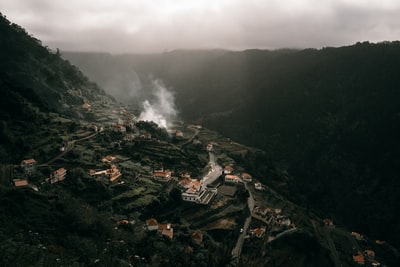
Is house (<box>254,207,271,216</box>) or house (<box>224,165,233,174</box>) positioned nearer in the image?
house (<box>254,207,271,216</box>)

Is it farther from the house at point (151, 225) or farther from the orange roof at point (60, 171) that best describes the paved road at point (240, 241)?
the orange roof at point (60, 171)

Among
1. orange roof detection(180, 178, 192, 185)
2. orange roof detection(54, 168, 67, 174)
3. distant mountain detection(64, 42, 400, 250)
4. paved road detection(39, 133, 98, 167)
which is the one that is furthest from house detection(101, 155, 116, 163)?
distant mountain detection(64, 42, 400, 250)

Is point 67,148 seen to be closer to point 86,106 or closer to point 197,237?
point 197,237

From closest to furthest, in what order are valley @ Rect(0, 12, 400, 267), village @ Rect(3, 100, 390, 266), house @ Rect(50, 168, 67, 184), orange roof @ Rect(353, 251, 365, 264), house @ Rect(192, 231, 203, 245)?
valley @ Rect(0, 12, 400, 267) → house @ Rect(192, 231, 203, 245) → village @ Rect(3, 100, 390, 266) → house @ Rect(50, 168, 67, 184) → orange roof @ Rect(353, 251, 365, 264)

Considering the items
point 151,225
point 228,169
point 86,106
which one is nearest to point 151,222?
point 151,225

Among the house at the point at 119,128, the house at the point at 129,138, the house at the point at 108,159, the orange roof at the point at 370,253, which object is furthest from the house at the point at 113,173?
the orange roof at the point at 370,253

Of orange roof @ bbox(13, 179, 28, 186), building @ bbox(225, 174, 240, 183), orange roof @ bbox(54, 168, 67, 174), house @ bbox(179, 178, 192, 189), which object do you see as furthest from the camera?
building @ bbox(225, 174, 240, 183)

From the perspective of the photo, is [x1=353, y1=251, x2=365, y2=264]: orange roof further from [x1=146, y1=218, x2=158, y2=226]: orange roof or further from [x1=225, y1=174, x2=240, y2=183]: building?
[x1=146, y1=218, x2=158, y2=226]: orange roof
